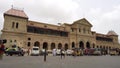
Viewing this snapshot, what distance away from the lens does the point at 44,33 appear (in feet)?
149

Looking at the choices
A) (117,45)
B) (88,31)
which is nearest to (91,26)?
(88,31)

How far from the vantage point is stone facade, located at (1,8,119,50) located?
3969 centimetres

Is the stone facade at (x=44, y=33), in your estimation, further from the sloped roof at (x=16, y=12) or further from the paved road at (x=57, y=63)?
the paved road at (x=57, y=63)

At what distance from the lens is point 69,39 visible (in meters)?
51.2

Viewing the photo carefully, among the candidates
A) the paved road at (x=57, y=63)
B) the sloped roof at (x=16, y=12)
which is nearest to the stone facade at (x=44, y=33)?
the sloped roof at (x=16, y=12)

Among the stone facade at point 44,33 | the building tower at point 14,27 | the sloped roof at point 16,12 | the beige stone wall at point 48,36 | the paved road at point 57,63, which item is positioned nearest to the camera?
the paved road at point 57,63

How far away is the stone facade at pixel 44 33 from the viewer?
130ft

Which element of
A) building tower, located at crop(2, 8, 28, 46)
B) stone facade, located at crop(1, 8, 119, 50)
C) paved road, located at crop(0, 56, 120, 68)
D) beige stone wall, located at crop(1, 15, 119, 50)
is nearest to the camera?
paved road, located at crop(0, 56, 120, 68)

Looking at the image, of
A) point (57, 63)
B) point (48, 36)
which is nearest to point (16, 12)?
point (48, 36)

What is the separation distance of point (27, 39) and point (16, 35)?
3.37 m

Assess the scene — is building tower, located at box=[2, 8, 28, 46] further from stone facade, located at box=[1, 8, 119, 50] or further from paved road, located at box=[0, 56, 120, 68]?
paved road, located at box=[0, 56, 120, 68]

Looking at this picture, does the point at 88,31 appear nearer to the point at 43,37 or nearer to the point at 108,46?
the point at 108,46

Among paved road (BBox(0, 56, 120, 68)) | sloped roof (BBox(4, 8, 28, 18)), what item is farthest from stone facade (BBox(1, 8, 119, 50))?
paved road (BBox(0, 56, 120, 68))

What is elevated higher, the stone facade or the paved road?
the stone facade
